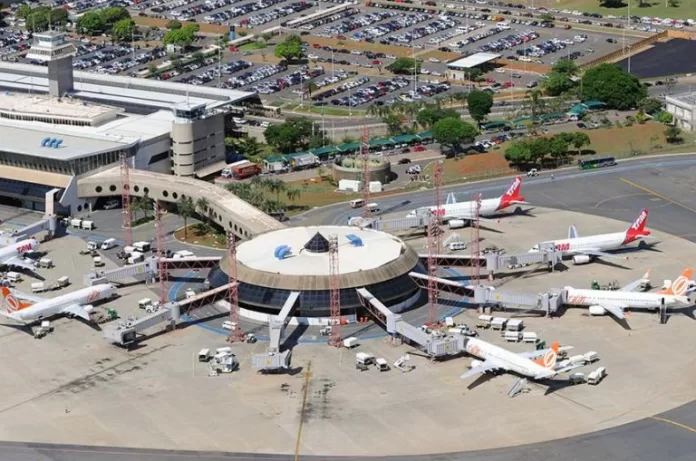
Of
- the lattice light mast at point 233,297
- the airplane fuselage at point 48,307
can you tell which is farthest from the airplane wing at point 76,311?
the lattice light mast at point 233,297

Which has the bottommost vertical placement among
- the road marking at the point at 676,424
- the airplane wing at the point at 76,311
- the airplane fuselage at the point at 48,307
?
the airplane wing at the point at 76,311

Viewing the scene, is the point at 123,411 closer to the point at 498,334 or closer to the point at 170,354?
the point at 170,354

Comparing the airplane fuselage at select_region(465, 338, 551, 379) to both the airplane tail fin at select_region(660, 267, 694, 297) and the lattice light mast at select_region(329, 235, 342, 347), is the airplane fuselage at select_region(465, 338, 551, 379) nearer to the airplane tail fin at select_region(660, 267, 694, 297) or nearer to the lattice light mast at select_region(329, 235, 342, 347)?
the lattice light mast at select_region(329, 235, 342, 347)

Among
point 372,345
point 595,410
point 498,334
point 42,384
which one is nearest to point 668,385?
point 595,410

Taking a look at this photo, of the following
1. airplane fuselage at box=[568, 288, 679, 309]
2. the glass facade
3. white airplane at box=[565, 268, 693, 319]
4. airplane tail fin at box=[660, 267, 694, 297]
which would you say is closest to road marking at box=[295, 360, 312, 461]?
the glass facade

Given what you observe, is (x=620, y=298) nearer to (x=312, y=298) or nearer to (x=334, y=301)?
(x=334, y=301)

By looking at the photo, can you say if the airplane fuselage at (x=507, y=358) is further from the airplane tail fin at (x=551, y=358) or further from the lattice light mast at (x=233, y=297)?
the lattice light mast at (x=233, y=297)
